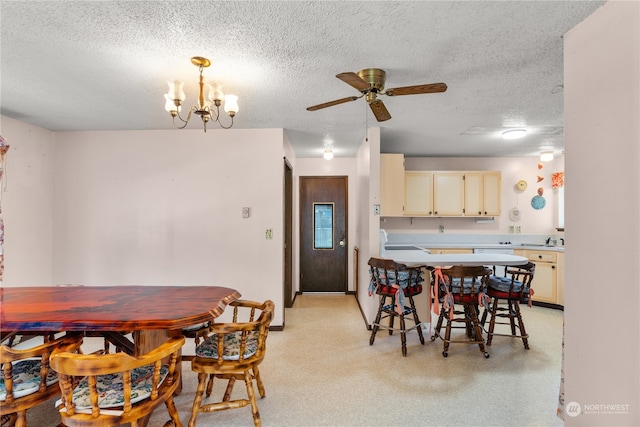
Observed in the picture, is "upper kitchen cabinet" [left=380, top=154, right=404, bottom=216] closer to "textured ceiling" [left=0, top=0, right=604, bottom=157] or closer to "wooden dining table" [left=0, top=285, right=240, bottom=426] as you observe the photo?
"textured ceiling" [left=0, top=0, right=604, bottom=157]

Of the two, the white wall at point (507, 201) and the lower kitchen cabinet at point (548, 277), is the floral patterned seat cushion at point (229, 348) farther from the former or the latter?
the lower kitchen cabinet at point (548, 277)

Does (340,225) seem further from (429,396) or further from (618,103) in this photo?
(618,103)

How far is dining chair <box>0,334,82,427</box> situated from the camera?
1.48 m

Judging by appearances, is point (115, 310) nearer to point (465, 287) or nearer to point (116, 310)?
point (116, 310)

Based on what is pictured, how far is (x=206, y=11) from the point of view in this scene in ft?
5.39

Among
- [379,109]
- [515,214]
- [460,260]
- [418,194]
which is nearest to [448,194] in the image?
[418,194]

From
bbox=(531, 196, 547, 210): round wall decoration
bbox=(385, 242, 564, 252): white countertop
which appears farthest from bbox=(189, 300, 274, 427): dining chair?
bbox=(531, 196, 547, 210): round wall decoration

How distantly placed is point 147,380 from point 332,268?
4.10 metres

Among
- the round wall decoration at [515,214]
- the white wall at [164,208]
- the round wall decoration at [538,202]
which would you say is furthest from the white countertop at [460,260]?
the round wall decoration at [538,202]

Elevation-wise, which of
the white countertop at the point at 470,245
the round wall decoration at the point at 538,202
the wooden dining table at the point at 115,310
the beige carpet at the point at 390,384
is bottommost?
the beige carpet at the point at 390,384

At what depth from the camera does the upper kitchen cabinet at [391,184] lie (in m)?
4.34

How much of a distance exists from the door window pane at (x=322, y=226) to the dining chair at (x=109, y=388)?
3.98 m

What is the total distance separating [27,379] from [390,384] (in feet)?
7.61

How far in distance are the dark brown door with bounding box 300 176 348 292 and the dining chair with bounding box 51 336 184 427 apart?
396cm
